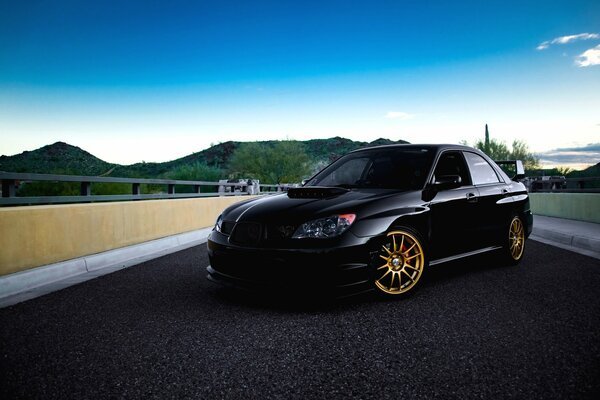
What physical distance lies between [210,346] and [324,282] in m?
1.12

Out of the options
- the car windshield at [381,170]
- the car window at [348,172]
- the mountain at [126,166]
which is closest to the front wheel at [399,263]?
the car windshield at [381,170]

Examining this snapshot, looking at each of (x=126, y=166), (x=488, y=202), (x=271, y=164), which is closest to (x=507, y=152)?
(x=271, y=164)

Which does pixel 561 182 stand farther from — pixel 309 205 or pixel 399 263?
pixel 309 205

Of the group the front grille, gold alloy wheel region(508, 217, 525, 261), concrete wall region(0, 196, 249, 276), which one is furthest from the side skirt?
concrete wall region(0, 196, 249, 276)

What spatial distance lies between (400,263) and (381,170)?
1386 millimetres

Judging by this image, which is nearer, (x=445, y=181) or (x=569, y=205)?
(x=445, y=181)

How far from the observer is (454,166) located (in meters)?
5.72

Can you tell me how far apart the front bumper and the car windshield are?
1.26m

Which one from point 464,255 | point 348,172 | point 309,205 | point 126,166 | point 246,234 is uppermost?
point 126,166

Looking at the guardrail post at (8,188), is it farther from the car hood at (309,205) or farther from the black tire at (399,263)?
the black tire at (399,263)

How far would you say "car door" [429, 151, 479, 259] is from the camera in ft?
16.2

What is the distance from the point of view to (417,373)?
2762 millimetres

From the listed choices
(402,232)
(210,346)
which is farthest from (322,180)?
(210,346)

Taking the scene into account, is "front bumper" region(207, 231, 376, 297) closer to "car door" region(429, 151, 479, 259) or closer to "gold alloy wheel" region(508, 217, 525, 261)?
"car door" region(429, 151, 479, 259)
